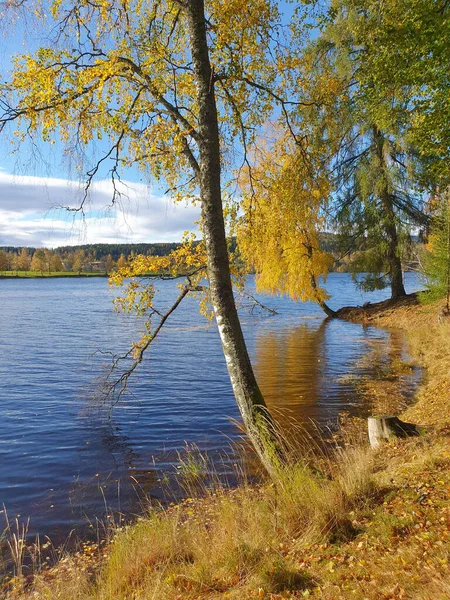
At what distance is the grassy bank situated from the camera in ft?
11.1

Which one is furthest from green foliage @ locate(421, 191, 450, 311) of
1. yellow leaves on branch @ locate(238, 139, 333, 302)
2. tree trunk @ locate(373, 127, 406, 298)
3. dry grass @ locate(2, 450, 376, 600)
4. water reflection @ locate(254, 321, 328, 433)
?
dry grass @ locate(2, 450, 376, 600)

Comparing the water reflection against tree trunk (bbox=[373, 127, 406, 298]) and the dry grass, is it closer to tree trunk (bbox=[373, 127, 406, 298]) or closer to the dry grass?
the dry grass

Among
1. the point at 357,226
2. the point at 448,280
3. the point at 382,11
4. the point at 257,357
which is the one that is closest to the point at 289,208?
the point at 382,11

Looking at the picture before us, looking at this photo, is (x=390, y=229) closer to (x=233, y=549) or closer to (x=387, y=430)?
(x=387, y=430)

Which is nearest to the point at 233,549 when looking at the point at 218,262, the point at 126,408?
the point at 218,262

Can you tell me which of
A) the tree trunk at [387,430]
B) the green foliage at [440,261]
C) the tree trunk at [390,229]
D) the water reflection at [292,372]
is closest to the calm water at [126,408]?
the water reflection at [292,372]

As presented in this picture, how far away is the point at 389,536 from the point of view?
3828mm

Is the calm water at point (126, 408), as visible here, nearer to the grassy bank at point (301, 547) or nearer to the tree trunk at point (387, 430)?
the grassy bank at point (301, 547)

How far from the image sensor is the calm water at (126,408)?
7062 mm

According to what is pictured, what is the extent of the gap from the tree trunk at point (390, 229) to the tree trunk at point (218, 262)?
2073 centimetres

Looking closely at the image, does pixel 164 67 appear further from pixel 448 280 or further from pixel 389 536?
pixel 448 280

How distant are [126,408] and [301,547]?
7.95 m

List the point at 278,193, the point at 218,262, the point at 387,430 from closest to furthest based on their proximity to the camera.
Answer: the point at 218,262, the point at 387,430, the point at 278,193

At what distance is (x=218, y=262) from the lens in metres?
5.86
